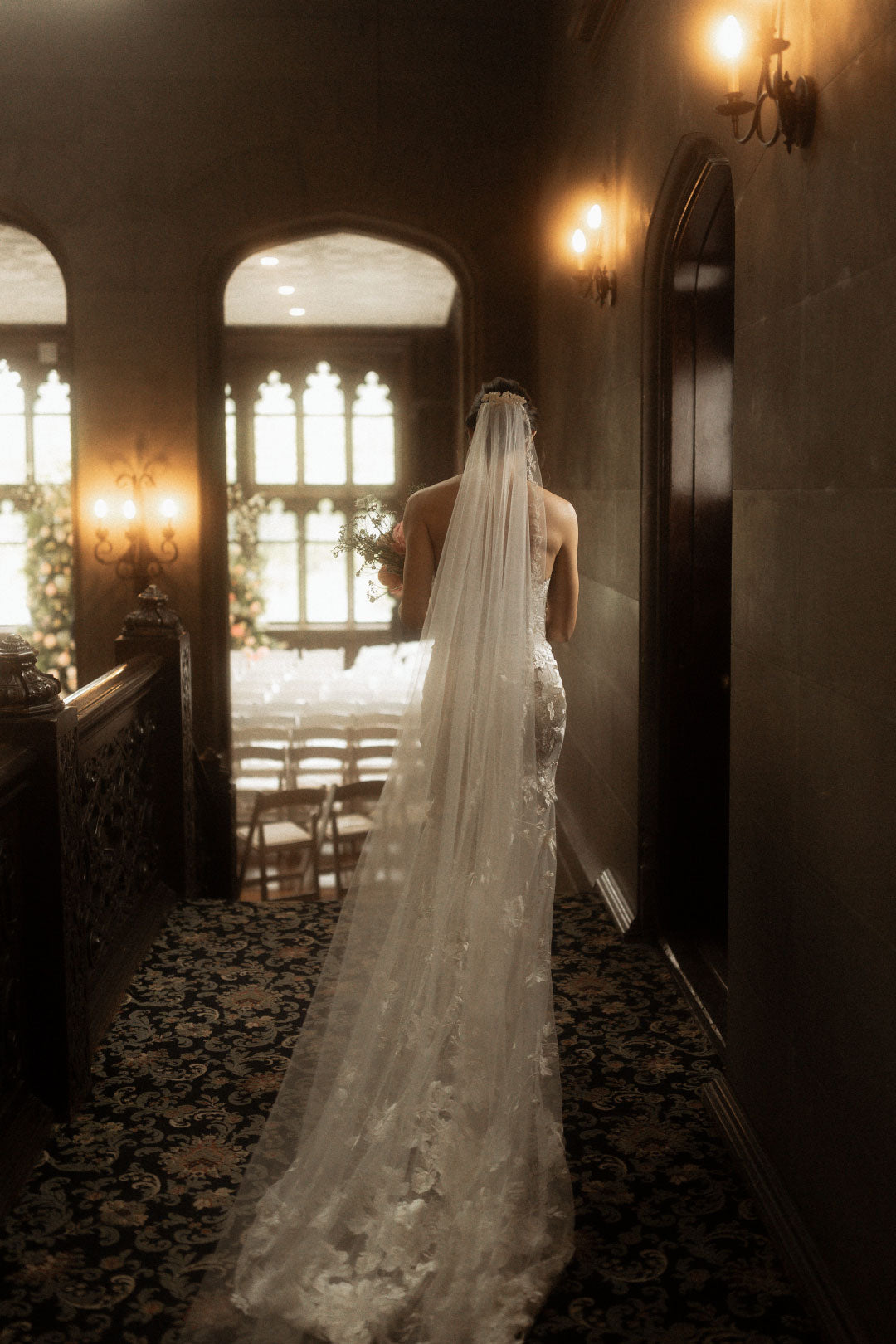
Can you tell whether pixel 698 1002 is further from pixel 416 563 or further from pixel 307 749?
pixel 307 749

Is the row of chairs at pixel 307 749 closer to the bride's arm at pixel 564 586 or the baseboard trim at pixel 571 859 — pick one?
the baseboard trim at pixel 571 859

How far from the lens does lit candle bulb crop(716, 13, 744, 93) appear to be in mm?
Answer: 2789

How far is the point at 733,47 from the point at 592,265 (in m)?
2.64

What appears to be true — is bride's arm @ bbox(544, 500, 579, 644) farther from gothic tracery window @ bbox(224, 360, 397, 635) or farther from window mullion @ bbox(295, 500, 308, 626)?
window mullion @ bbox(295, 500, 308, 626)

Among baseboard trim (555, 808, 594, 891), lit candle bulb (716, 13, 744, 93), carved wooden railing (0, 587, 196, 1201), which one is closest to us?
lit candle bulb (716, 13, 744, 93)

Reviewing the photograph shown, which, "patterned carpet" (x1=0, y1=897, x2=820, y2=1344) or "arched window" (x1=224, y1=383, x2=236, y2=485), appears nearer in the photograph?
"patterned carpet" (x1=0, y1=897, x2=820, y2=1344)

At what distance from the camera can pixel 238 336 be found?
1634 cm

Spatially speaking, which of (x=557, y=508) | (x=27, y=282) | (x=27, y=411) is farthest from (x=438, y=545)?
(x=27, y=411)

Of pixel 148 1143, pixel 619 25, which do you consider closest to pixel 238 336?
pixel 619 25

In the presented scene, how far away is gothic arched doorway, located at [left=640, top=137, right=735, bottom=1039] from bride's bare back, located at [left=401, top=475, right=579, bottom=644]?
2.47 feet

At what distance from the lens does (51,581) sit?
11492 millimetres

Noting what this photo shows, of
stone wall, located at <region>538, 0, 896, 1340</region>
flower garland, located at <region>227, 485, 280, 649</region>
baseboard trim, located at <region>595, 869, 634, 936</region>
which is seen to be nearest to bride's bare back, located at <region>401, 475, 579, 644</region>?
stone wall, located at <region>538, 0, 896, 1340</region>

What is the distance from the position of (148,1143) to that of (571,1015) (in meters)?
1.41

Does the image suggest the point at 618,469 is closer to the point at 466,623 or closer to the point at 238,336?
the point at 466,623
